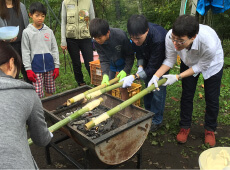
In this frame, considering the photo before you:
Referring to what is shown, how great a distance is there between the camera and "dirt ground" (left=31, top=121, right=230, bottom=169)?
10.4 ft

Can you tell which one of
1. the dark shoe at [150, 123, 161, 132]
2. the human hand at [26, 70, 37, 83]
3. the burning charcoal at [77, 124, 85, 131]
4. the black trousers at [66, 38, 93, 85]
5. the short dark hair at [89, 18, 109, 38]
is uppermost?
the short dark hair at [89, 18, 109, 38]

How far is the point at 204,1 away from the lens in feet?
13.6

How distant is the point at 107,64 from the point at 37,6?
1499 millimetres

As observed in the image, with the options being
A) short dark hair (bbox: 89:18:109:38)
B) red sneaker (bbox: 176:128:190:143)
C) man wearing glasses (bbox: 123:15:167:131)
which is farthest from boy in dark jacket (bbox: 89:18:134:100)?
red sneaker (bbox: 176:128:190:143)

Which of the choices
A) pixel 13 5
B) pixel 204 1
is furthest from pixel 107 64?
pixel 204 1

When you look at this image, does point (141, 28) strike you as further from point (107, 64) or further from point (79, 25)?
point (79, 25)

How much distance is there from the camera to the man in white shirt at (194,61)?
A: 2525 mm

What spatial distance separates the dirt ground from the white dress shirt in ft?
3.90

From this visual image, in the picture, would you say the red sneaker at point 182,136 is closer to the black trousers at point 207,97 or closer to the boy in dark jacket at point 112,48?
the black trousers at point 207,97

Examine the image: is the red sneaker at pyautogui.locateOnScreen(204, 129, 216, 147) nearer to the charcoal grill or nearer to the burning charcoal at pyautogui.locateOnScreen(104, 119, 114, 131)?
the charcoal grill

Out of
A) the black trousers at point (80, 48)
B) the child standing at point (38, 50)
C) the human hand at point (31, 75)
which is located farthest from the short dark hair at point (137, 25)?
the black trousers at point (80, 48)

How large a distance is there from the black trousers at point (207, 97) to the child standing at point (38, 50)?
2245mm

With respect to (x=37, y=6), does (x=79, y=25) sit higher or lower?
lower

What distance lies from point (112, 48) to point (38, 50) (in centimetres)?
132
